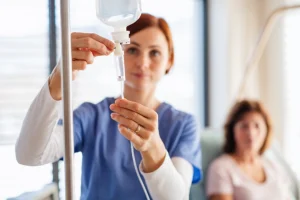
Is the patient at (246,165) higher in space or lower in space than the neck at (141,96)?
lower

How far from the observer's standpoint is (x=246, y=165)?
4.76 feet

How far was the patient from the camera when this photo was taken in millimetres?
1374

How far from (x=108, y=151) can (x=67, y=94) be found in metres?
0.31

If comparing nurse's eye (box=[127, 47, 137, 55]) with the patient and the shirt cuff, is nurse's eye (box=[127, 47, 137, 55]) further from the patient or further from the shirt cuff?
the patient

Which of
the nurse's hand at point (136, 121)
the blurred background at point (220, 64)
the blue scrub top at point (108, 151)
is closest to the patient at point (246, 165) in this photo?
the blurred background at point (220, 64)

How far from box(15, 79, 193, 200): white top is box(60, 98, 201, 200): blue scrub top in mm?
69

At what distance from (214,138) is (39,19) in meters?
0.70

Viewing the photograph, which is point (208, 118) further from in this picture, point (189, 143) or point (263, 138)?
point (189, 143)

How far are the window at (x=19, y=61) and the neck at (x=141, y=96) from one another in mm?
316

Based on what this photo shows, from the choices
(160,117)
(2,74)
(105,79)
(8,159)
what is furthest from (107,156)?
(105,79)

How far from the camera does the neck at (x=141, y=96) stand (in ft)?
2.88

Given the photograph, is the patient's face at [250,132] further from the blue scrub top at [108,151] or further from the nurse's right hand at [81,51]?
the nurse's right hand at [81,51]

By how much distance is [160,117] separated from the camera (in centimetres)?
90

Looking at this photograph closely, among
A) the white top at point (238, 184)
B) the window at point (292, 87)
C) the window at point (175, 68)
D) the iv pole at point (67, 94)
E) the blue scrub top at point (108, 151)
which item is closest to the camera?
the iv pole at point (67, 94)
